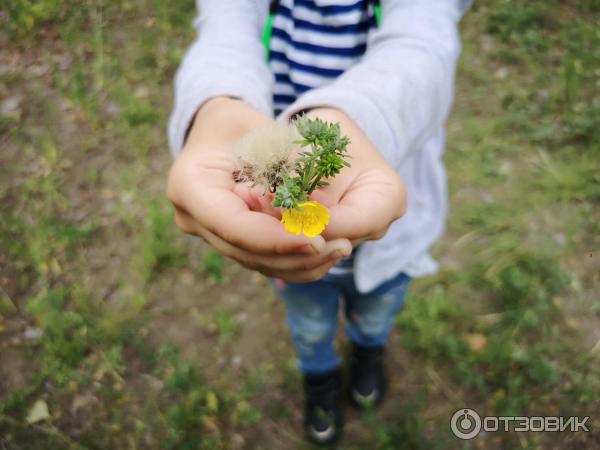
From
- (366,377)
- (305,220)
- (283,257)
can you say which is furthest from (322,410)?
(305,220)

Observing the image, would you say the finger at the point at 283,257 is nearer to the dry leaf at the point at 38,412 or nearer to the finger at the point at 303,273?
the finger at the point at 303,273

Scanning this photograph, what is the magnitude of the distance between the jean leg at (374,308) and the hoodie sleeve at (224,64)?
69cm

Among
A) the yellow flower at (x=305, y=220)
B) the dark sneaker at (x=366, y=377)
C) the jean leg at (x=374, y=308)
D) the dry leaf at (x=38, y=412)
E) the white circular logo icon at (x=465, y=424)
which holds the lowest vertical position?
the dry leaf at (x=38, y=412)

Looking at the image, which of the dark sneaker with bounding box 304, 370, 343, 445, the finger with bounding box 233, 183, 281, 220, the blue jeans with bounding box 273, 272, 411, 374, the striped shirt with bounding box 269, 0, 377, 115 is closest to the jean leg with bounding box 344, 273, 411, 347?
the blue jeans with bounding box 273, 272, 411, 374

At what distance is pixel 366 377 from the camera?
2033 millimetres

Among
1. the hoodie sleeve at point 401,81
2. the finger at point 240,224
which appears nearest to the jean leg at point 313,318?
the hoodie sleeve at point 401,81

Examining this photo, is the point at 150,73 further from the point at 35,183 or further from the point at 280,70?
the point at 280,70

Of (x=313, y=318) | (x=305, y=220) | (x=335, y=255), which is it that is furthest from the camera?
(x=313, y=318)

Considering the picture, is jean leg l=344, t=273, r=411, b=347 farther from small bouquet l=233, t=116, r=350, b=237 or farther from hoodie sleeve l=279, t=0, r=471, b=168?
small bouquet l=233, t=116, r=350, b=237

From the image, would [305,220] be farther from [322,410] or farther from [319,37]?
[322,410]

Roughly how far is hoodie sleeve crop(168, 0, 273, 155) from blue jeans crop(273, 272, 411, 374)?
592mm

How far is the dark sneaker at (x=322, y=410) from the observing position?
6.39 ft

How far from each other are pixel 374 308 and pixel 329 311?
0.50 feet

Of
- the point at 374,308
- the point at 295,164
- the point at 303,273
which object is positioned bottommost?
the point at 374,308
